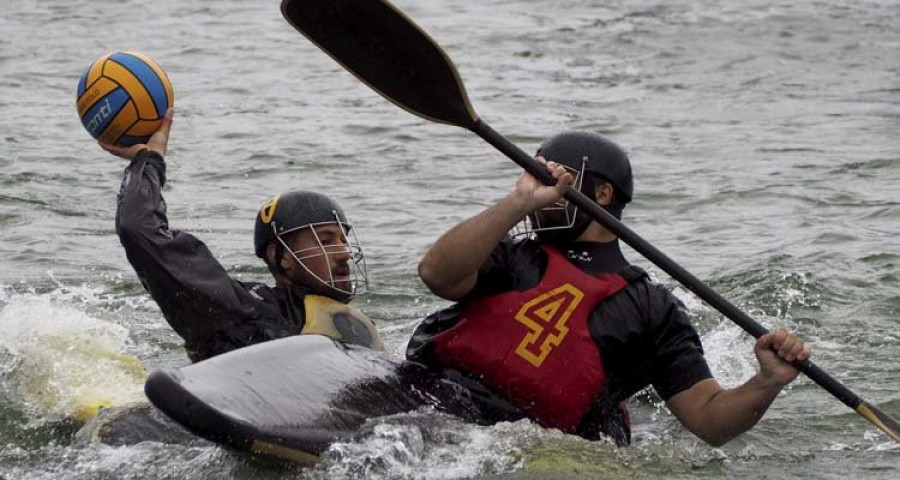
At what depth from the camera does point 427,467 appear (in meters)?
5.62

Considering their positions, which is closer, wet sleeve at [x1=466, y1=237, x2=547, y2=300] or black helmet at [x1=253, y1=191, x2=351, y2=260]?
wet sleeve at [x1=466, y1=237, x2=547, y2=300]

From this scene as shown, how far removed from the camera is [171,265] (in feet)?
20.2

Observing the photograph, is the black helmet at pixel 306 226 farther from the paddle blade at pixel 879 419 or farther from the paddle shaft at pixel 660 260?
the paddle blade at pixel 879 419

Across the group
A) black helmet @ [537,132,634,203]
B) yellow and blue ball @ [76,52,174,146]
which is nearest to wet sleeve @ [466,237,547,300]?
black helmet @ [537,132,634,203]

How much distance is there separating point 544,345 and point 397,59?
122 cm

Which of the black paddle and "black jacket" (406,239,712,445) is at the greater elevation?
the black paddle

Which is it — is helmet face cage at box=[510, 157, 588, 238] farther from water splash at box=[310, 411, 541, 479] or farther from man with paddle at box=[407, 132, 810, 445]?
water splash at box=[310, 411, 541, 479]

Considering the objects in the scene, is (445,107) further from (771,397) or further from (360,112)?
(360,112)

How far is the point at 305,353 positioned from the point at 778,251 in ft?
16.5

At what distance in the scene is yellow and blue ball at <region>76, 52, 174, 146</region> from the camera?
6.37m

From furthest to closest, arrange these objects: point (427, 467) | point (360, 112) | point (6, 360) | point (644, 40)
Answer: point (644, 40) < point (360, 112) < point (6, 360) < point (427, 467)

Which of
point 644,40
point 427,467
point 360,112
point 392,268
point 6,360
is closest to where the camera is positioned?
point 427,467

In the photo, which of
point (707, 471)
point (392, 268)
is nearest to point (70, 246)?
point (392, 268)

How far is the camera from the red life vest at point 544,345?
5770 mm
